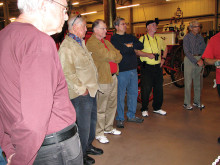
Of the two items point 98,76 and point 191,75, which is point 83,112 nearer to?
point 98,76

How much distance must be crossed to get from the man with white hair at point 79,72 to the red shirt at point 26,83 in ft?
→ 4.00

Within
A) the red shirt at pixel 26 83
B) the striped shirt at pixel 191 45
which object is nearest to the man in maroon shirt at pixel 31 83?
the red shirt at pixel 26 83

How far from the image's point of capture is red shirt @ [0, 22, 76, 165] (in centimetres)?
77

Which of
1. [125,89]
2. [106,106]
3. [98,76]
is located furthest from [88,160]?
[125,89]

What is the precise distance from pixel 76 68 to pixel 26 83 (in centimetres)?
141

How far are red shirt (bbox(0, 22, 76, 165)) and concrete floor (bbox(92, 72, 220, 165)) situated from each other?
1.77 meters

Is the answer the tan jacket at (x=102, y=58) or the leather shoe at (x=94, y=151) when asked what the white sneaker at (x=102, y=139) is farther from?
the tan jacket at (x=102, y=58)

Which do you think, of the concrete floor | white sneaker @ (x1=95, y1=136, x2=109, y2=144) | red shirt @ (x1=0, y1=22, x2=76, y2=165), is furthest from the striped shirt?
red shirt @ (x1=0, y1=22, x2=76, y2=165)

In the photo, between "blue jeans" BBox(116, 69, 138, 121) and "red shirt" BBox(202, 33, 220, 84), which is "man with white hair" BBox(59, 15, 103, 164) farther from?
"red shirt" BBox(202, 33, 220, 84)

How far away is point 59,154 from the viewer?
0.99m

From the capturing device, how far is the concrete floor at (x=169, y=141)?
2.45 m

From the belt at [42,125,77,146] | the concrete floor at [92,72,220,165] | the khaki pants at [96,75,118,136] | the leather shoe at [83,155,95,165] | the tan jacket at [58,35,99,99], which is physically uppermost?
the tan jacket at [58,35,99,99]

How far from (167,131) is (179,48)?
12.6 ft

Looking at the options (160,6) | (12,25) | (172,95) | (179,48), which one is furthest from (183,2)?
(12,25)
